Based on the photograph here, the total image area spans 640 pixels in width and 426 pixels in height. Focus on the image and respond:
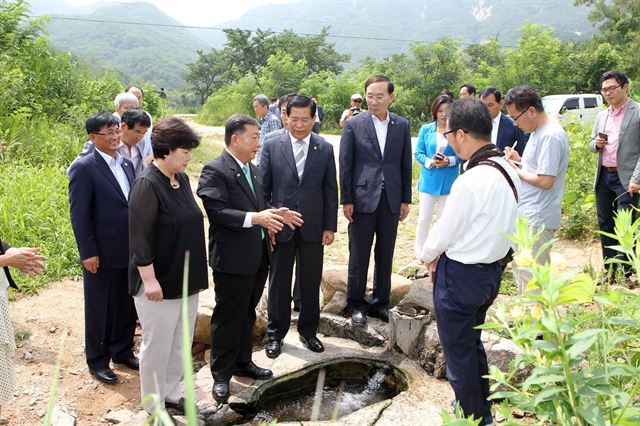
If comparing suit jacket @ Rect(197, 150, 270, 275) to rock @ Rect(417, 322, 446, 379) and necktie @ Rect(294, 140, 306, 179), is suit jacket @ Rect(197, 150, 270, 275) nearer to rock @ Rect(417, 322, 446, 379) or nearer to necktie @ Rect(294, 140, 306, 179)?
necktie @ Rect(294, 140, 306, 179)

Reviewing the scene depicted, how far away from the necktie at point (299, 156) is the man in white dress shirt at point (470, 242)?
1.40 meters

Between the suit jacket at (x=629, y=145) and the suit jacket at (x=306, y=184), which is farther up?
the suit jacket at (x=629, y=145)

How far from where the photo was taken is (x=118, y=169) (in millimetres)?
3828

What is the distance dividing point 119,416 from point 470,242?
231cm

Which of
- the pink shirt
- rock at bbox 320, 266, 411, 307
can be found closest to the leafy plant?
rock at bbox 320, 266, 411, 307

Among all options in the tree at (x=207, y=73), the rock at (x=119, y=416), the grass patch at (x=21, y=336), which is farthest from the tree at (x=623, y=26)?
the tree at (x=207, y=73)

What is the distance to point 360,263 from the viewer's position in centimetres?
437

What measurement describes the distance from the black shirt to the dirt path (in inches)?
21.5

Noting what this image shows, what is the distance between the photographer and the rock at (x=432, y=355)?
146 inches

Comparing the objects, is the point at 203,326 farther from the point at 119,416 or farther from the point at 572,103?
the point at 572,103

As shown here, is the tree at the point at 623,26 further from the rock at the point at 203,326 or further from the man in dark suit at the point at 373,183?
the rock at the point at 203,326

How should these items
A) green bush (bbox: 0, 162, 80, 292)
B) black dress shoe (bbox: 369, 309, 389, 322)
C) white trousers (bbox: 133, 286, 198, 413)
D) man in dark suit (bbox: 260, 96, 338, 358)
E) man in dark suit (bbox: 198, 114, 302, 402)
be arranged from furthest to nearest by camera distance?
green bush (bbox: 0, 162, 80, 292) < black dress shoe (bbox: 369, 309, 389, 322) < man in dark suit (bbox: 260, 96, 338, 358) < man in dark suit (bbox: 198, 114, 302, 402) < white trousers (bbox: 133, 286, 198, 413)

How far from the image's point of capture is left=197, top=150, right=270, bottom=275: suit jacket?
3288 millimetres

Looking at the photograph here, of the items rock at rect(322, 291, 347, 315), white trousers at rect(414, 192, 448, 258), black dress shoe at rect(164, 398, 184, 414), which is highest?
white trousers at rect(414, 192, 448, 258)
